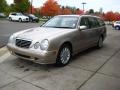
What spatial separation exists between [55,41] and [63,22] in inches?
64.1

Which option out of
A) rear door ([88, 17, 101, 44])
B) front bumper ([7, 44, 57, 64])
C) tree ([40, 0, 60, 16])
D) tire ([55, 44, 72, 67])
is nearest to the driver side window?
rear door ([88, 17, 101, 44])

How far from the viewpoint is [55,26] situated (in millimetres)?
6371

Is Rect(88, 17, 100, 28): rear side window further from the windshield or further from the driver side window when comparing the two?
the windshield

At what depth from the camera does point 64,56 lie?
5.53 m

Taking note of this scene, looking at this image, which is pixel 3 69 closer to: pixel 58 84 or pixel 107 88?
pixel 58 84

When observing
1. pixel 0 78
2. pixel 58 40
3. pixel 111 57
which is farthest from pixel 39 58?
pixel 111 57

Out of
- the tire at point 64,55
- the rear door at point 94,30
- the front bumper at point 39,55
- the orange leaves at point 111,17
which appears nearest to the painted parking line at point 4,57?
the front bumper at point 39,55

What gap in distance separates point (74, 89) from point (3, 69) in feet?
7.48

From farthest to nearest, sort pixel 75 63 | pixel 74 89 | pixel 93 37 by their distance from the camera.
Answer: pixel 93 37 < pixel 75 63 < pixel 74 89

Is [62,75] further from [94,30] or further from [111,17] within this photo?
Result: [111,17]

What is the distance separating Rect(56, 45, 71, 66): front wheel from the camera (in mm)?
5278

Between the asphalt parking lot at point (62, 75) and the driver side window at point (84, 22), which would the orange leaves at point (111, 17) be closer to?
the driver side window at point (84, 22)

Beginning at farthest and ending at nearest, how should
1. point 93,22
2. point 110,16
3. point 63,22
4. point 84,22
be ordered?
point 110,16 < point 93,22 < point 84,22 < point 63,22

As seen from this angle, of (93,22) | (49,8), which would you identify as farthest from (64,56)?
(49,8)
